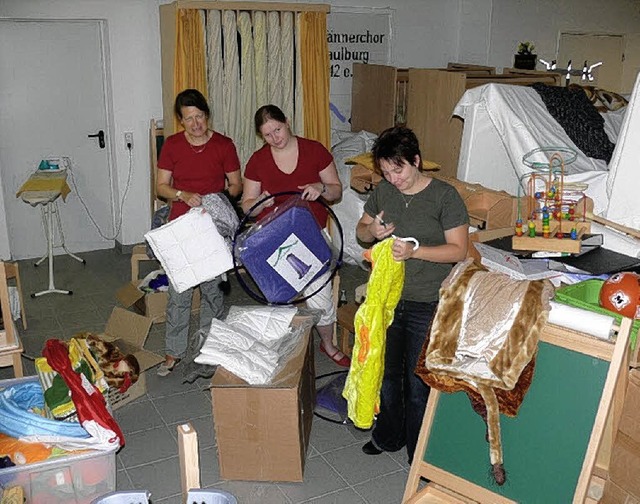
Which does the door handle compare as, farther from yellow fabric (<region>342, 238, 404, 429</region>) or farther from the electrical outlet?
yellow fabric (<region>342, 238, 404, 429</region>)

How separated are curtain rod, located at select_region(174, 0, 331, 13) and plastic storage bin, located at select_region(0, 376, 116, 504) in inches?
131

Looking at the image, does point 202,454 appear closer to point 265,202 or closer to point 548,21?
point 265,202

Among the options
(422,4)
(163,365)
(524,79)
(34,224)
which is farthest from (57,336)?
(422,4)

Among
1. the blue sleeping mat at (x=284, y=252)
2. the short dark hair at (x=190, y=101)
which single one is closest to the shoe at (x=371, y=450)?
the blue sleeping mat at (x=284, y=252)

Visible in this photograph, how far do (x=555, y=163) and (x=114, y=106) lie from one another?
11.4 feet

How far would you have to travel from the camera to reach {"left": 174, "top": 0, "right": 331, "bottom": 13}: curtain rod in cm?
482

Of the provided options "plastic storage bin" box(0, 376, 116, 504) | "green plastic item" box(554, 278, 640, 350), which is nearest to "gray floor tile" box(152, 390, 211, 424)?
"plastic storage bin" box(0, 376, 116, 504)

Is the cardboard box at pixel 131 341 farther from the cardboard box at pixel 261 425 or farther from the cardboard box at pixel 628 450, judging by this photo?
the cardboard box at pixel 628 450

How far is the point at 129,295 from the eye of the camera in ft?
14.5

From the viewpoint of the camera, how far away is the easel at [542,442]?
2061 mm

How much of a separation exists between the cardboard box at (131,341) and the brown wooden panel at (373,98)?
103 inches

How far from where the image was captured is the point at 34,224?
555 centimetres

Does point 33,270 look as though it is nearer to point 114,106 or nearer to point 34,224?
point 34,224

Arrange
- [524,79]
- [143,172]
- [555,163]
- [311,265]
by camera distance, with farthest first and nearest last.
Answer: [143,172]
[524,79]
[555,163]
[311,265]
